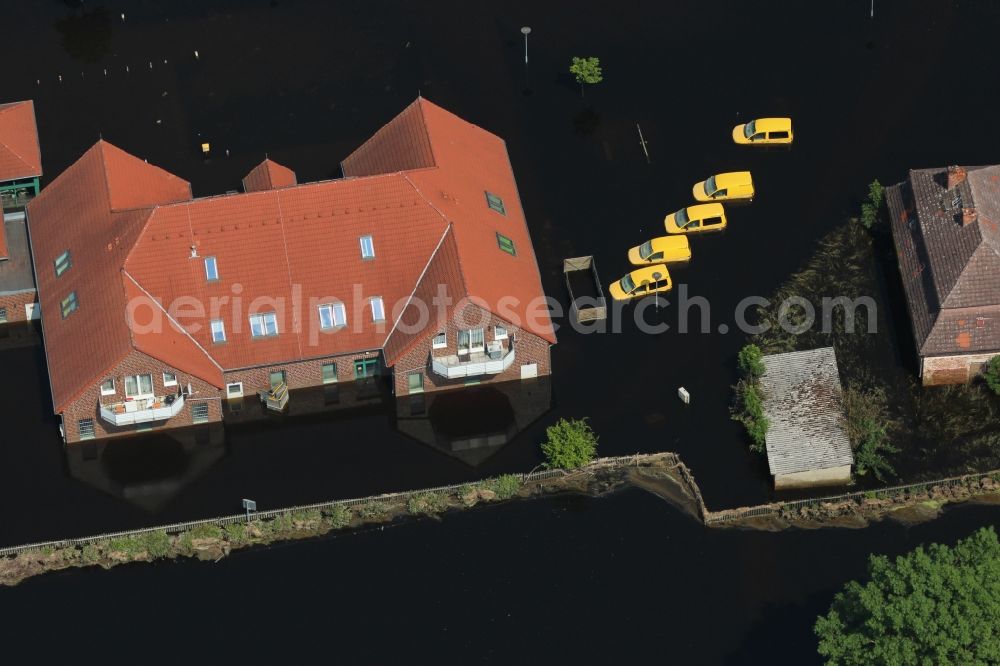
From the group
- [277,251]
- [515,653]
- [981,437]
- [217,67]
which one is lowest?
[515,653]

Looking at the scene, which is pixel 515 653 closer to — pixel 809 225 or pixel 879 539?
pixel 879 539

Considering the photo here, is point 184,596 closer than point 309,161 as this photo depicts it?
Yes

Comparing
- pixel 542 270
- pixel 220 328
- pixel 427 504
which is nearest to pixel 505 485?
pixel 427 504

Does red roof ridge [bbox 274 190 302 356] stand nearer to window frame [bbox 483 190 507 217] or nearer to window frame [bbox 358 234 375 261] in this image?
window frame [bbox 358 234 375 261]

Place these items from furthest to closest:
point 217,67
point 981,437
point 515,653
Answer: point 217,67 < point 981,437 < point 515,653

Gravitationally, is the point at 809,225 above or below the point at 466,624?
above

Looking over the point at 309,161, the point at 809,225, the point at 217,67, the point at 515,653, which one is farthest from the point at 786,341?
the point at 217,67

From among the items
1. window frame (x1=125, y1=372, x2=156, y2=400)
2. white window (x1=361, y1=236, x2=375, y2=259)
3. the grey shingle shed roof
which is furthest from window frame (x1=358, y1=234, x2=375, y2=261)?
the grey shingle shed roof

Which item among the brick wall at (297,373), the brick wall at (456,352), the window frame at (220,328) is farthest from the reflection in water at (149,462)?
the brick wall at (456,352)

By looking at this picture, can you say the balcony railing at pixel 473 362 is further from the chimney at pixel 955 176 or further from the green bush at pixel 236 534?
the chimney at pixel 955 176
